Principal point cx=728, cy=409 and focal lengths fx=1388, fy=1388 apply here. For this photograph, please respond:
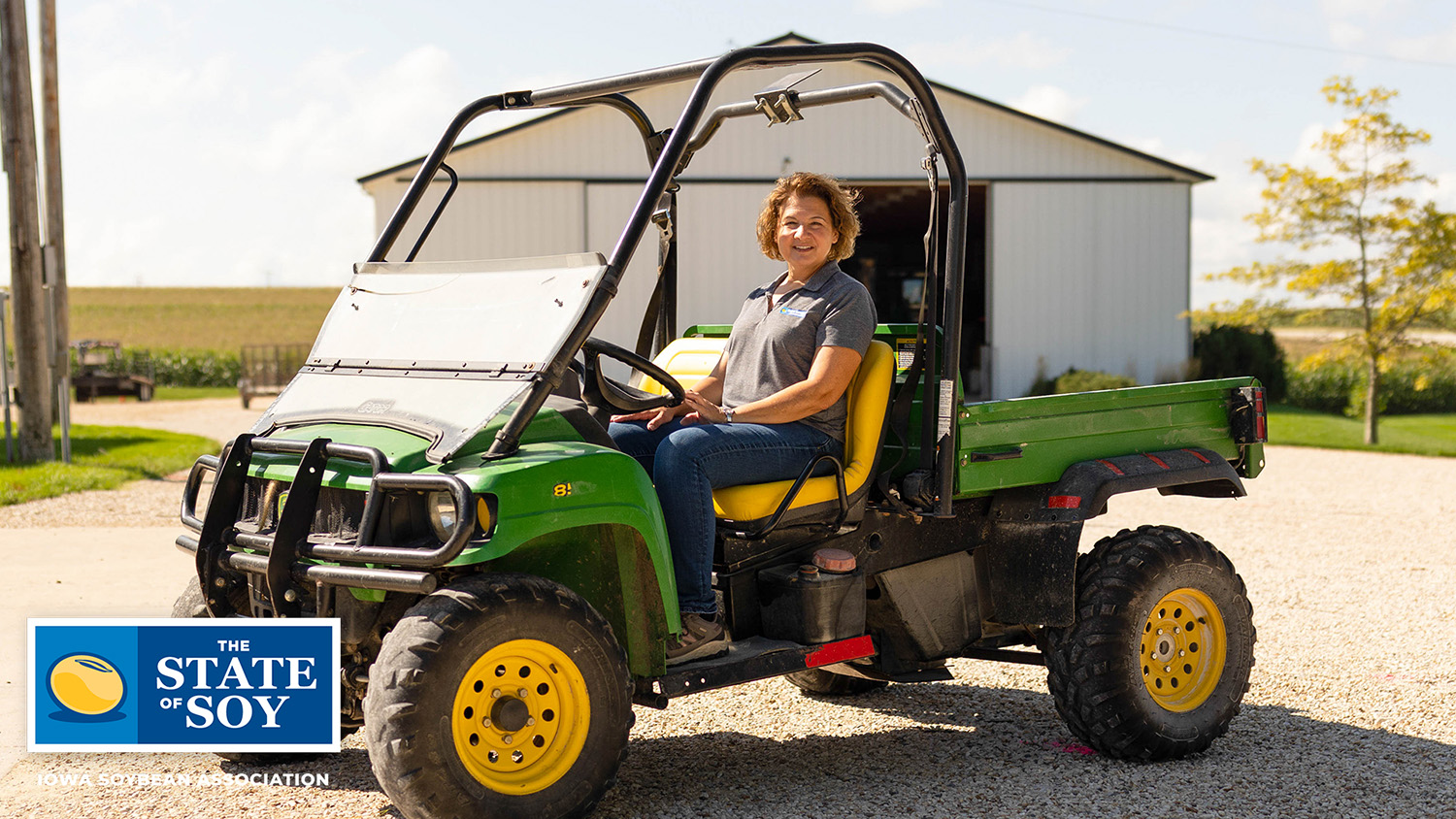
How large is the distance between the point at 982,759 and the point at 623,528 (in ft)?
5.73

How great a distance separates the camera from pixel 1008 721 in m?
5.50

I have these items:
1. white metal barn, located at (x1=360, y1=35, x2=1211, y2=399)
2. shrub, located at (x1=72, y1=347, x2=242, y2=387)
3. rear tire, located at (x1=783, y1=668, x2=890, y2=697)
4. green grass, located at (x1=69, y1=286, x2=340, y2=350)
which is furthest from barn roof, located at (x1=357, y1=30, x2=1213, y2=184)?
green grass, located at (x1=69, y1=286, x2=340, y2=350)

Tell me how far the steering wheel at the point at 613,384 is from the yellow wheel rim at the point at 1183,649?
6.53 feet

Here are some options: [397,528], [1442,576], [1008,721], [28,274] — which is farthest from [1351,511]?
[28,274]

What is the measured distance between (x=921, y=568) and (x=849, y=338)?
0.93m

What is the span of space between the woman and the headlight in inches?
27.6

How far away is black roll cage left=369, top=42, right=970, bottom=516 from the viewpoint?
3961 millimetres

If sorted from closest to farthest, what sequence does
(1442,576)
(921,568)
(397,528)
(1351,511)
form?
(397,528) < (921,568) < (1442,576) < (1351,511)

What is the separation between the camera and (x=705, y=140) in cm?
518

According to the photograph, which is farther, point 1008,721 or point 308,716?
point 1008,721

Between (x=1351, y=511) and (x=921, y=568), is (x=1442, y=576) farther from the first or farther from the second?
(x=921, y=568)

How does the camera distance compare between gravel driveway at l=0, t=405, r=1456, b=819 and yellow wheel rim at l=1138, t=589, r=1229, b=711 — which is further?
yellow wheel rim at l=1138, t=589, r=1229, b=711

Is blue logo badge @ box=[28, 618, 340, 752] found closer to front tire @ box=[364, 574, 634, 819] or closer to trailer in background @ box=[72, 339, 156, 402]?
front tire @ box=[364, 574, 634, 819]

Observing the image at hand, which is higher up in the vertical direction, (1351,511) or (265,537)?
(265,537)
